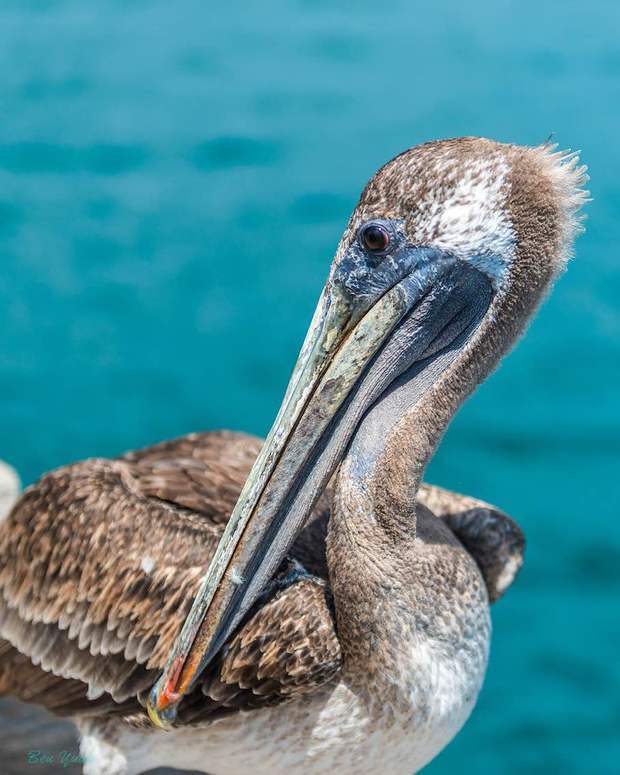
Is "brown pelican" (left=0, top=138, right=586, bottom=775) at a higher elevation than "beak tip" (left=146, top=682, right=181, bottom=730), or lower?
higher

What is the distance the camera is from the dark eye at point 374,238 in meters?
3.12

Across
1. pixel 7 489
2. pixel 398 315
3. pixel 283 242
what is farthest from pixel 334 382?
pixel 283 242

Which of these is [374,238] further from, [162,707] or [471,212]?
[162,707]

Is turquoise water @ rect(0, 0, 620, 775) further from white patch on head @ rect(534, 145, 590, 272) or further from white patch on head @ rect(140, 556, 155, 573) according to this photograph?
white patch on head @ rect(534, 145, 590, 272)

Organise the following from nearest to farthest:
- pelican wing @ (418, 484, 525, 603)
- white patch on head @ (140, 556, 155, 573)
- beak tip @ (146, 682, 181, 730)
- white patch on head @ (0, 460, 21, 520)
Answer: beak tip @ (146, 682, 181, 730) → white patch on head @ (140, 556, 155, 573) → pelican wing @ (418, 484, 525, 603) → white patch on head @ (0, 460, 21, 520)

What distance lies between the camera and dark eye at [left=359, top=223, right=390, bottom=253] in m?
3.12

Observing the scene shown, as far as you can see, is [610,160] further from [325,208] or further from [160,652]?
[160,652]

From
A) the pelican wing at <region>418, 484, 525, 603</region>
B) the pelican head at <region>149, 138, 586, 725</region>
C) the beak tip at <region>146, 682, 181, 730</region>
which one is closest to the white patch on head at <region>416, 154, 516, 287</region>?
the pelican head at <region>149, 138, 586, 725</region>

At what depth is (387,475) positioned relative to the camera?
3318 millimetres

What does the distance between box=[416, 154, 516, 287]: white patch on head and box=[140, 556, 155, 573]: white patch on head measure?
122 cm

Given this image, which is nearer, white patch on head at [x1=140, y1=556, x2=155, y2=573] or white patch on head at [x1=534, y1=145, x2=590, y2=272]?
white patch on head at [x1=534, y1=145, x2=590, y2=272]

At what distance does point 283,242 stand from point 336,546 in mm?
5786

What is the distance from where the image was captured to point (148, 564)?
3.61m

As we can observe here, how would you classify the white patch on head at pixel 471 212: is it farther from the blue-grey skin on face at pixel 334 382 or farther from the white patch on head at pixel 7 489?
the white patch on head at pixel 7 489
